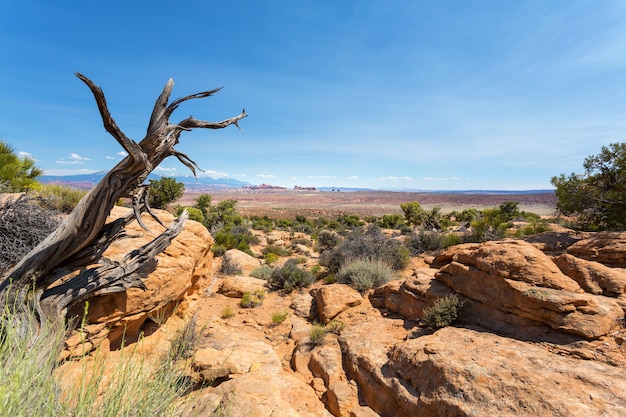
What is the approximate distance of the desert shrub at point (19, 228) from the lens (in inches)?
172

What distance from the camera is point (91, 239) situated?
3676 millimetres

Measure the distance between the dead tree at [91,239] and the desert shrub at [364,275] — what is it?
514 centimetres

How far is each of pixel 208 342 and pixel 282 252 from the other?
769 centimetres

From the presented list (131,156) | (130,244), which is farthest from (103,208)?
(130,244)

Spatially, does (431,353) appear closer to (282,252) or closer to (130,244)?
(130,244)

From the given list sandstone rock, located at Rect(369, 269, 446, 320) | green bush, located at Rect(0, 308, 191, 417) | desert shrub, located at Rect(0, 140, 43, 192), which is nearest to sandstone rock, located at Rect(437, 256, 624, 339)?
sandstone rock, located at Rect(369, 269, 446, 320)

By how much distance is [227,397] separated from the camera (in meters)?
3.03

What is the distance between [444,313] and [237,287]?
18.0ft

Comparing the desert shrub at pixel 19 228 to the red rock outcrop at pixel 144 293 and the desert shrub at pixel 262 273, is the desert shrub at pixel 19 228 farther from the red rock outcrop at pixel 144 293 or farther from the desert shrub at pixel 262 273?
the desert shrub at pixel 262 273

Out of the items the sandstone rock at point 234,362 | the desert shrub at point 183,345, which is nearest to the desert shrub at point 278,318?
the sandstone rock at point 234,362

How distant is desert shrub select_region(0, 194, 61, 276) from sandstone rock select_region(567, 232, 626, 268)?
34.7ft

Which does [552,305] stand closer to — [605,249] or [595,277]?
[595,277]

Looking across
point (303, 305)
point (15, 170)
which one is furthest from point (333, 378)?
point (15, 170)

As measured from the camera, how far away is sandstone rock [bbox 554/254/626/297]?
4.08 metres
